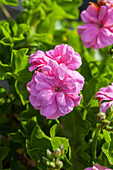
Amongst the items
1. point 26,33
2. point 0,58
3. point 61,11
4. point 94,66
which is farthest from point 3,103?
point 61,11

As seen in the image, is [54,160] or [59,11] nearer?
[54,160]

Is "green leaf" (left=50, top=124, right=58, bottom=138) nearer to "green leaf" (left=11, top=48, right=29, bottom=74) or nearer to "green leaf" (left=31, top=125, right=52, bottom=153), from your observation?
"green leaf" (left=31, top=125, right=52, bottom=153)

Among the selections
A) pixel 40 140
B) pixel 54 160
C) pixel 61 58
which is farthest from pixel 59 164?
pixel 61 58

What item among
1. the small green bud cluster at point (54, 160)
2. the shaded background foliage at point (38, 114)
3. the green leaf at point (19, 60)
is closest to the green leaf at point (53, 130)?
the shaded background foliage at point (38, 114)

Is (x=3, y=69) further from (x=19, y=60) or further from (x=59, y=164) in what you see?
(x=59, y=164)

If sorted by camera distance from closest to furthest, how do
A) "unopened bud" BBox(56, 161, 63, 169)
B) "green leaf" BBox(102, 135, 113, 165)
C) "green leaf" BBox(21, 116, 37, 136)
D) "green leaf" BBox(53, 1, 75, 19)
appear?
"unopened bud" BBox(56, 161, 63, 169) < "green leaf" BBox(102, 135, 113, 165) < "green leaf" BBox(21, 116, 37, 136) < "green leaf" BBox(53, 1, 75, 19)

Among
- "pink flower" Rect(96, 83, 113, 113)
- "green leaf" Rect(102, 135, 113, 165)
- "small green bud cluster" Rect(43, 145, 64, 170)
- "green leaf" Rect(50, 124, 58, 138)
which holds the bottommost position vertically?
"green leaf" Rect(102, 135, 113, 165)

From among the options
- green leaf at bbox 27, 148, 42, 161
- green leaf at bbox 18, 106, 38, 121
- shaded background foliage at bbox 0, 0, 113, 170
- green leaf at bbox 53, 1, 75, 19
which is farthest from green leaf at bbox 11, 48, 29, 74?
green leaf at bbox 53, 1, 75, 19

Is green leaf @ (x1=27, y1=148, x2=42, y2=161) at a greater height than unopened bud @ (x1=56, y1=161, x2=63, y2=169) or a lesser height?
lesser
